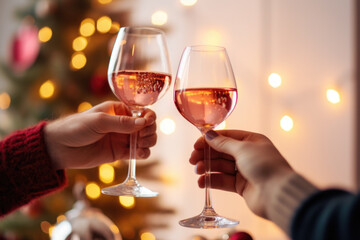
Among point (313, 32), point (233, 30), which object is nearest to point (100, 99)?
point (233, 30)

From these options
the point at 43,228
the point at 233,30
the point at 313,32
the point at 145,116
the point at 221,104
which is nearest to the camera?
the point at 221,104

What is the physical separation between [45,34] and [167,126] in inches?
37.9

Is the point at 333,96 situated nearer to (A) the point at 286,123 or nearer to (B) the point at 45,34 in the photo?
(A) the point at 286,123

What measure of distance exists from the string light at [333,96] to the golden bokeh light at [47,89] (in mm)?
1395

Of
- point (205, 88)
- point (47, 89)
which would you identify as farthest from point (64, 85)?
point (205, 88)

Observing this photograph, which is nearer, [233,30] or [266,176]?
[266,176]

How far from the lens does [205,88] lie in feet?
2.94

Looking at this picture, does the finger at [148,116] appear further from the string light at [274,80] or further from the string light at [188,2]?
the string light at [188,2]

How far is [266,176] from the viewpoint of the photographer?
758 millimetres

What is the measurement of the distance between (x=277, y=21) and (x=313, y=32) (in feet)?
0.73

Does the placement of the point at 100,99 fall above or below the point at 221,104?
below

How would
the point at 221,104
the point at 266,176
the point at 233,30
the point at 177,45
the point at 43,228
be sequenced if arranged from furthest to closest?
the point at 177,45
the point at 233,30
the point at 43,228
the point at 221,104
the point at 266,176

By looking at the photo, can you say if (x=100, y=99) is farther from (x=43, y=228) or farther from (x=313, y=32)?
(x=313, y=32)

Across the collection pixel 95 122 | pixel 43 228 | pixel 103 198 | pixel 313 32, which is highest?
pixel 313 32
